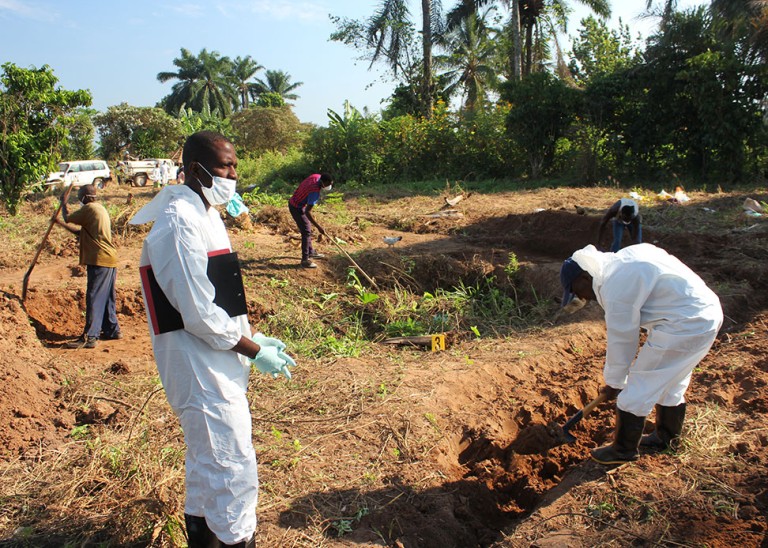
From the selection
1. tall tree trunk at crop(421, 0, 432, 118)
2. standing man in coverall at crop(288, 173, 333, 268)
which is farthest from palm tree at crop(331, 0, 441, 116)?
standing man in coverall at crop(288, 173, 333, 268)

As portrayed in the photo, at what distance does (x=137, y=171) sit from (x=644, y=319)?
82.8ft

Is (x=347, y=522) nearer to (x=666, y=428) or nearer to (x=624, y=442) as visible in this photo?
(x=624, y=442)

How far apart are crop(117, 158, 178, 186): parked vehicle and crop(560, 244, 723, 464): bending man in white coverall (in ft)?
78.7

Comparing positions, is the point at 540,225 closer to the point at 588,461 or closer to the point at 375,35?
the point at 588,461

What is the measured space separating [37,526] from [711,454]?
399cm

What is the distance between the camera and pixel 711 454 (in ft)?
12.5


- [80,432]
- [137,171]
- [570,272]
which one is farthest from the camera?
[137,171]

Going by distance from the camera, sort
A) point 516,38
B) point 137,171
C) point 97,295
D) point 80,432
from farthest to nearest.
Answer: point 137,171
point 516,38
point 97,295
point 80,432

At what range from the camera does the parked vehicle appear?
2506 cm

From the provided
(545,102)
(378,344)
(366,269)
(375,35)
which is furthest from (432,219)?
(375,35)

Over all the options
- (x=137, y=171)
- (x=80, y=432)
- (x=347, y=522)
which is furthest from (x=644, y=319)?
(x=137, y=171)

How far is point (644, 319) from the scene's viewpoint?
346 centimetres

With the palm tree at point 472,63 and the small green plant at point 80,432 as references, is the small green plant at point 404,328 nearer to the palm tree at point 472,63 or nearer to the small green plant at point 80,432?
the small green plant at point 80,432

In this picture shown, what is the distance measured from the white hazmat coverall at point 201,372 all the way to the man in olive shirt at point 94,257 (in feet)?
14.9
